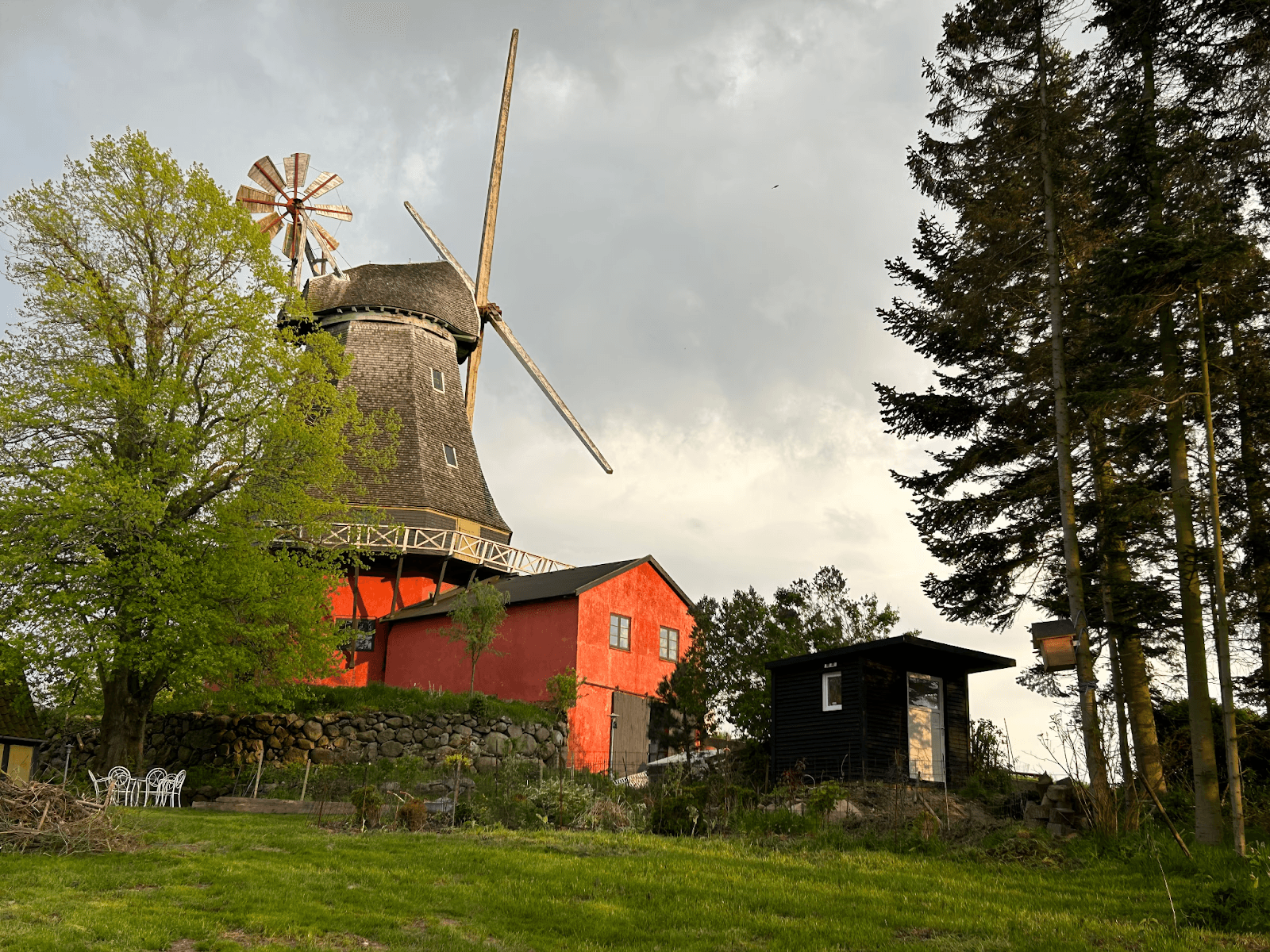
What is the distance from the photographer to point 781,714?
2058 cm

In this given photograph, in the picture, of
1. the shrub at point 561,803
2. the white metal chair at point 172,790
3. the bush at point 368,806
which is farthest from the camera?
the white metal chair at point 172,790

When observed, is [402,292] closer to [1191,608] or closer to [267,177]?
[267,177]

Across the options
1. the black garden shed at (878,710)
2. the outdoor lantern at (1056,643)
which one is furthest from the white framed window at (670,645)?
the outdoor lantern at (1056,643)

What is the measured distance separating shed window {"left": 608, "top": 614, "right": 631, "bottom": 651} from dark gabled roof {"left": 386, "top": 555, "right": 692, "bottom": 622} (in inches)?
45.2

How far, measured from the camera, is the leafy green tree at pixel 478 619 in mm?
24594

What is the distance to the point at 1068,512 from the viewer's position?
14.0 meters

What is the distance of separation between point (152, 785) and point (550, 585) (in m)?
12.4

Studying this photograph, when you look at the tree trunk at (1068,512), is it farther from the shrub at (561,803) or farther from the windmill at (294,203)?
the windmill at (294,203)

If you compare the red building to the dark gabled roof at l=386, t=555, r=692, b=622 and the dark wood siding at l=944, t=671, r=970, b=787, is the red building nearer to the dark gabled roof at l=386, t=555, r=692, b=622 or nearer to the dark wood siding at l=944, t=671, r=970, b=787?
the dark gabled roof at l=386, t=555, r=692, b=622

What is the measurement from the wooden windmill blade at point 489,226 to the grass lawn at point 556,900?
26948 millimetres

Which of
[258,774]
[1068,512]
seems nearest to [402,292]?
[258,774]

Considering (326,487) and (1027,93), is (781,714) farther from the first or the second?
(1027,93)

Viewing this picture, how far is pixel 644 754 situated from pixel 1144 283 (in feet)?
64.1

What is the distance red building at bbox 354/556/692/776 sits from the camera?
87.0 feet
